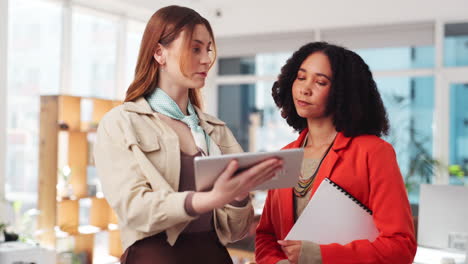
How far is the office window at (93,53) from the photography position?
5.92 meters

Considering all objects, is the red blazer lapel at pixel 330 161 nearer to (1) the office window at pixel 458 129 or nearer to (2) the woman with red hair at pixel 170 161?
(2) the woman with red hair at pixel 170 161

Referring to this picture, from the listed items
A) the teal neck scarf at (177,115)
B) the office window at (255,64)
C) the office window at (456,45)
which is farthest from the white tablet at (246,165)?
the office window at (255,64)

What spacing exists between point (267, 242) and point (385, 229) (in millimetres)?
409

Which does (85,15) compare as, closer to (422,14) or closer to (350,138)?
(422,14)

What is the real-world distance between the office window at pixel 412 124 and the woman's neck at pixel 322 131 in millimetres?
5079

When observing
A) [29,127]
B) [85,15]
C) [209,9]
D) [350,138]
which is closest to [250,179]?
[350,138]

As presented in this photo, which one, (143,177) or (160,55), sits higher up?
(160,55)

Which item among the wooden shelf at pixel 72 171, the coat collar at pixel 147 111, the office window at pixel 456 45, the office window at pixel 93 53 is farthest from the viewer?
the office window at pixel 456 45

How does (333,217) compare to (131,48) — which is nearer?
(333,217)

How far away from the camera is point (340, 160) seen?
1.58 meters

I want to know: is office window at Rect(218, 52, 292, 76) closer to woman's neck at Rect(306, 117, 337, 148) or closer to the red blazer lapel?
woman's neck at Rect(306, 117, 337, 148)

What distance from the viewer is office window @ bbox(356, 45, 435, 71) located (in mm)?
6527

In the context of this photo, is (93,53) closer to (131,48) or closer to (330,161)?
(131,48)

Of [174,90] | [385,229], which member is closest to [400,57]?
[385,229]
